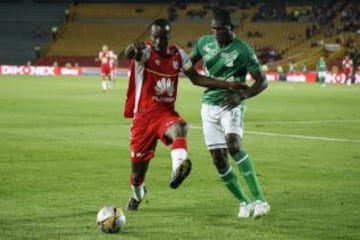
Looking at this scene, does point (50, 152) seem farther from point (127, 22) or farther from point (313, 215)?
point (127, 22)

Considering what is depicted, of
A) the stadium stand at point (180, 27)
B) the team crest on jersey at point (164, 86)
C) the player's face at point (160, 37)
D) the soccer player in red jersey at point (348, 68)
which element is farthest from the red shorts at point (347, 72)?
the player's face at point (160, 37)

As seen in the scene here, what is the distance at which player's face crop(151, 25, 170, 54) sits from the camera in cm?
954

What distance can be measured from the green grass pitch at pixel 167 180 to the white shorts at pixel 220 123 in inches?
32.8

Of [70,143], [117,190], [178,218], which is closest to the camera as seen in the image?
[178,218]

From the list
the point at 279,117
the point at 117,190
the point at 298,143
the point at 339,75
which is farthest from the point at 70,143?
the point at 339,75

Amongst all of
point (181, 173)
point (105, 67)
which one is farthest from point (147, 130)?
point (105, 67)

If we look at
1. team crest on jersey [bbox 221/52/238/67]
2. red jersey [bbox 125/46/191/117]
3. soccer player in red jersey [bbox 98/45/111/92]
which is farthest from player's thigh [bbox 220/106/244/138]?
soccer player in red jersey [bbox 98/45/111/92]

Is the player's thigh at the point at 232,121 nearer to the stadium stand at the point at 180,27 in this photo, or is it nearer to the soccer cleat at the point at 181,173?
the soccer cleat at the point at 181,173

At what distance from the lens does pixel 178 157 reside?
9.12m

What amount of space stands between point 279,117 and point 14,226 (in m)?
18.2

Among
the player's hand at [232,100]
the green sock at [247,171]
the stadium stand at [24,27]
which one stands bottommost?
the stadium stand at [24,27]

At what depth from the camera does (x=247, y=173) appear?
9914mm

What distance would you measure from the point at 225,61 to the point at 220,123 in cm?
74

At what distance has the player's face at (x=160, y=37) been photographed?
9.54m
